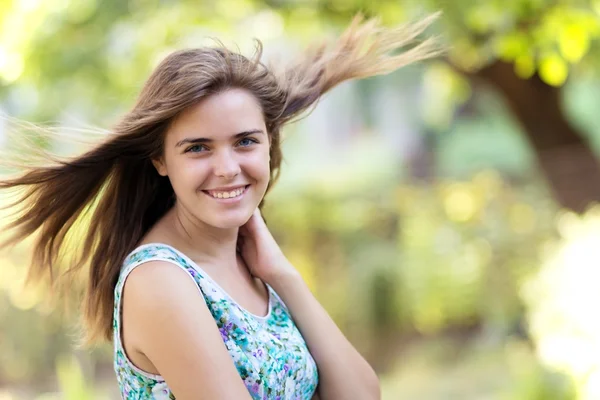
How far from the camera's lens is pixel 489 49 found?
12.7 ft

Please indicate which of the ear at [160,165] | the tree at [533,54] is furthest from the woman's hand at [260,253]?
the tree at [533,54]

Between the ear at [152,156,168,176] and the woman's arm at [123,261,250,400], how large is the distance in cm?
29

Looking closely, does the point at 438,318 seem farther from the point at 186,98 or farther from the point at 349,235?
the point at 186,98

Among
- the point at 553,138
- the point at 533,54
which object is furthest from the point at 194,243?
the point at 553,138

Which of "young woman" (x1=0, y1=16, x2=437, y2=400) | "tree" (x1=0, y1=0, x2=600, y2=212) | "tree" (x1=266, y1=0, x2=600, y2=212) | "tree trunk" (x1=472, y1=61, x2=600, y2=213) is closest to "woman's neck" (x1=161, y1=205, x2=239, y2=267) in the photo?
"young woman" (x1=0, y1=16, x2=437, y2=400)

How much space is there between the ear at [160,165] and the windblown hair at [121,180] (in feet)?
0.05

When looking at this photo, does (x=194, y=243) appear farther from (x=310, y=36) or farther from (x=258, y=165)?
(x=310, y=36)

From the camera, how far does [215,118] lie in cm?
165

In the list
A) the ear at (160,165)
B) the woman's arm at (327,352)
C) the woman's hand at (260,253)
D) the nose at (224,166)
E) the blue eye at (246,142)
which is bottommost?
the woman's arm at (327,352)

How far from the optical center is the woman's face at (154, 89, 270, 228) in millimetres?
1645

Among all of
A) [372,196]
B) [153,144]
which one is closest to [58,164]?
[153,144]

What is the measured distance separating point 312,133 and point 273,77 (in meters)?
11.2

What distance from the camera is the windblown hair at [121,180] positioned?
1.66 metres

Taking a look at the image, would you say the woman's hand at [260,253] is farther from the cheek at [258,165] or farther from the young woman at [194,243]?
the cheek at [258,165]
